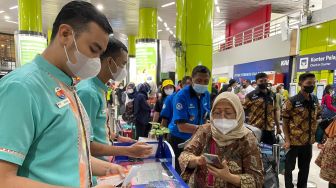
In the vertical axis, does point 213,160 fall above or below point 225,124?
below

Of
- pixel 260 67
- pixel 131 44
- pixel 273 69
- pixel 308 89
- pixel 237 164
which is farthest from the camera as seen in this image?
pixel 131 44

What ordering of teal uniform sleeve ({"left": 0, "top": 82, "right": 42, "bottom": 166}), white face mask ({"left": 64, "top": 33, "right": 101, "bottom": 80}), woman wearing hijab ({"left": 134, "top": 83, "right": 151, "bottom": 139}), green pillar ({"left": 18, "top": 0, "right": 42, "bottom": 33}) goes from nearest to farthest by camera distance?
1. teal uniform sleeve ({"left": 0, "top": 82, "right": 42, "bottom": 166})
2. white face mask ({"left": 64, "top": 33, "right": 101, "bottom": 80})
3. woman wearing hijab ({"left": 134, "top": 83, "right": 151, "bottom": 139})
4. green pillar ({"left": 18, "top": 0, "right": 42, "bottom": 33})

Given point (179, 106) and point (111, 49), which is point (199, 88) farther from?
point (111, 49)

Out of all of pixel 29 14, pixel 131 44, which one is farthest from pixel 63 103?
pixel 131 44

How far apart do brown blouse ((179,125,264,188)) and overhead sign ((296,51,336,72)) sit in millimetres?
7378

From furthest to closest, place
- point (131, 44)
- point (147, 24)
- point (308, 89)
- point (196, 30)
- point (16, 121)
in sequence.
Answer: point (131, 44), point (147, 24), point (196, 30), point (308, 89), point (16, 121)

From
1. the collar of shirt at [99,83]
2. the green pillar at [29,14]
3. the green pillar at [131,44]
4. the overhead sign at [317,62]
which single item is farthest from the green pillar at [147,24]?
the collar of shirt at [99,83]

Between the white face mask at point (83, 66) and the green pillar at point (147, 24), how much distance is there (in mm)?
10038

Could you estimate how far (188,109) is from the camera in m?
3.06

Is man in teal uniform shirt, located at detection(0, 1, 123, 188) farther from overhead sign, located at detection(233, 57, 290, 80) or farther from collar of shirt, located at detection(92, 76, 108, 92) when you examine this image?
overhead sign, located at detection(233, 57, 290, 80)

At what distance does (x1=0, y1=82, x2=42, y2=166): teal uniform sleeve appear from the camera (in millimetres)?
701

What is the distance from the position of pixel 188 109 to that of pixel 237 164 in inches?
53.3

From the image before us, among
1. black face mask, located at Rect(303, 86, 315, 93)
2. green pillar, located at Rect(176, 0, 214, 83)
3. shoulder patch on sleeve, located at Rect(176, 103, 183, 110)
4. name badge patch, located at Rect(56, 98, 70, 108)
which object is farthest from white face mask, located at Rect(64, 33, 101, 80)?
green pillar, located at Rect(176, 0, 214, 83)

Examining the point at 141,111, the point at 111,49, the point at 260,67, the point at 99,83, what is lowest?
the point at 141,111
